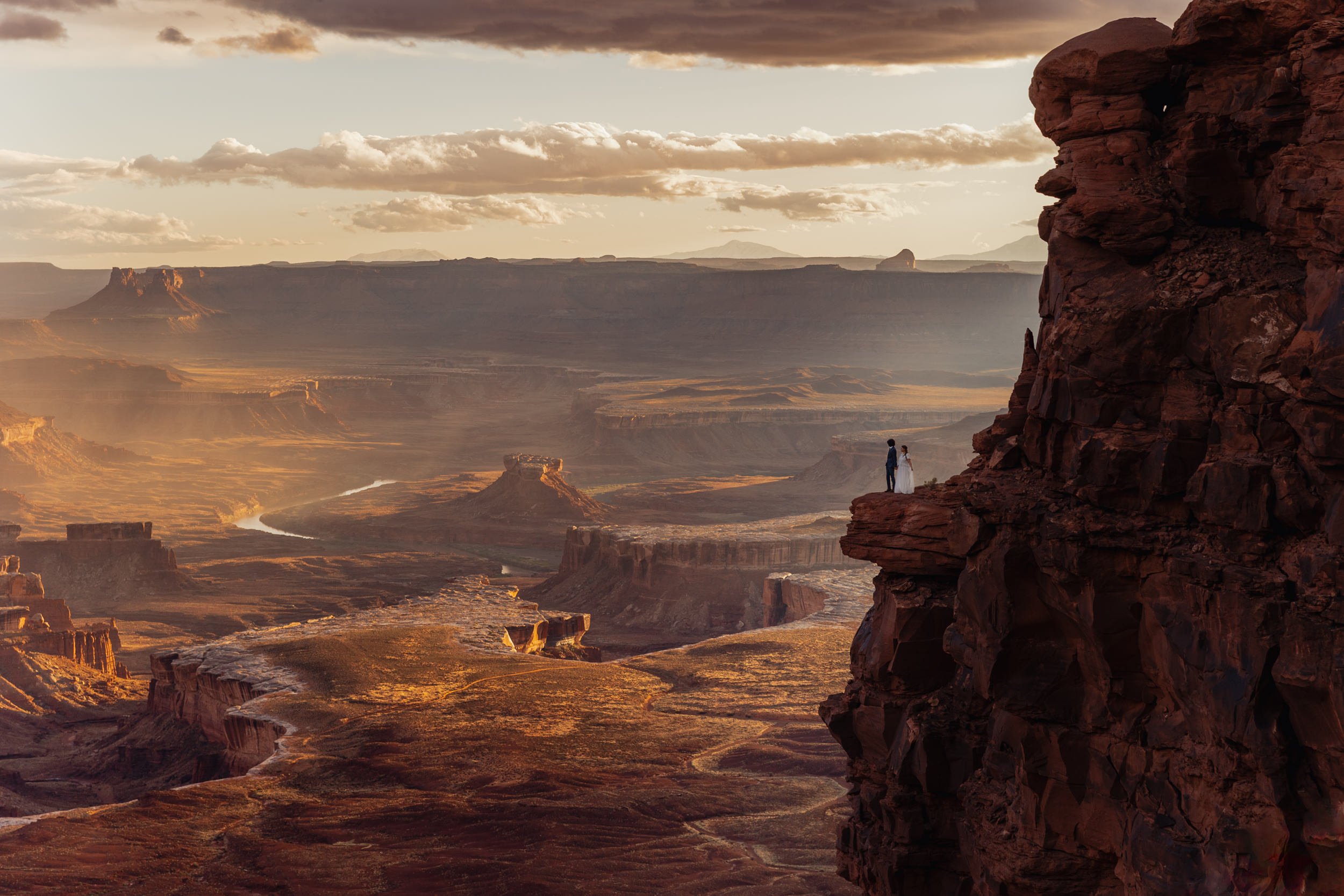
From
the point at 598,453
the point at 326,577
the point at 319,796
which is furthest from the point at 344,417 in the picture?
the point at 319,796

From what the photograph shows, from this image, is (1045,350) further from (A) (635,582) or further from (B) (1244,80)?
(A) (635,582)

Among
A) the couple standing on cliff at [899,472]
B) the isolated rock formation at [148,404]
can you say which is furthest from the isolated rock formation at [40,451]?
the couple standing on cliff at [899,472]

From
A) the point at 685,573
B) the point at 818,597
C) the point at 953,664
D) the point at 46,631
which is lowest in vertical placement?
the point at 685,573

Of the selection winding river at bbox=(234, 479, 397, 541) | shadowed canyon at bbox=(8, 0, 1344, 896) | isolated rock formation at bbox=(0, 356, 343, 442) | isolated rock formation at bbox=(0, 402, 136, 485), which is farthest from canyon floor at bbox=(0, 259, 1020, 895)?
isolated rock formation at bbox=(0, 356, 343, 442)

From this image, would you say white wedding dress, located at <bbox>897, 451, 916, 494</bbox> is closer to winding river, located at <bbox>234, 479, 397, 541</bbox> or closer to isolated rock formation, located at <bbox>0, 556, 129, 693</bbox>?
isolated rock formation, located at <bbox>0, 556, 129, 693</bbox>

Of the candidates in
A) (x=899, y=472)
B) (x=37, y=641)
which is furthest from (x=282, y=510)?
(x=899, y=472)

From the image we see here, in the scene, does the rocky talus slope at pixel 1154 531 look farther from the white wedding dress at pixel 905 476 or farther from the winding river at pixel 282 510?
the winding river at pixel 282 510

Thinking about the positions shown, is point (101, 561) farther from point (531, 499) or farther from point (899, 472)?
point (899, 472)

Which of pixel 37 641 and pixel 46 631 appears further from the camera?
pixel 46 631
